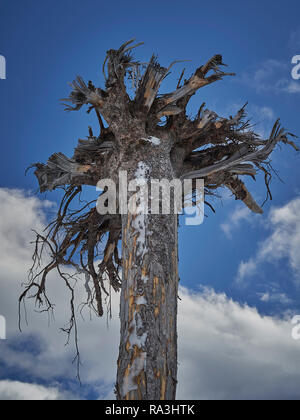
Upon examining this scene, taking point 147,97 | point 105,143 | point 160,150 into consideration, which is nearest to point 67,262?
point 105,143

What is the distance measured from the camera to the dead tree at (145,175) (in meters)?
3.87

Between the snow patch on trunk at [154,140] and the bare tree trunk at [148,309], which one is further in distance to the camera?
the snow patch on trunk at [154,140]

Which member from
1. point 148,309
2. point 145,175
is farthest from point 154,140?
point 148,309

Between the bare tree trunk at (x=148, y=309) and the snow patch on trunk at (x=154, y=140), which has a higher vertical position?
the snow patch on trunk at (x=154, y=140)

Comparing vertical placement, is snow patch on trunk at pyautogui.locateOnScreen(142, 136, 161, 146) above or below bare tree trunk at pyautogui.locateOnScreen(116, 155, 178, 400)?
above

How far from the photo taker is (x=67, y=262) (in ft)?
20.7

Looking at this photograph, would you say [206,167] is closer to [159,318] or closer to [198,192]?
[198,192]

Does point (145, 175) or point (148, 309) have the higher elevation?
point (145, 175)

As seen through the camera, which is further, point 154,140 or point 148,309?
point 154,140

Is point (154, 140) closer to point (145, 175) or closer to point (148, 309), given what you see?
point (145, 175)

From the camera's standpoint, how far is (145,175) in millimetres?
4824

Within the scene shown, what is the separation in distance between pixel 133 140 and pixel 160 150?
1.22ft

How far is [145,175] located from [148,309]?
1656 mm

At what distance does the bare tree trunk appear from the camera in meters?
3.64
